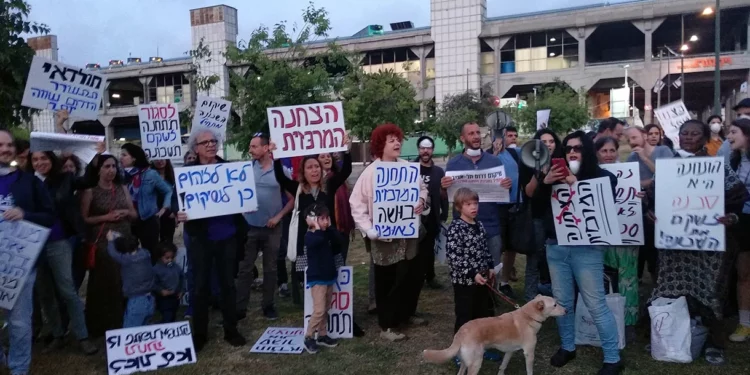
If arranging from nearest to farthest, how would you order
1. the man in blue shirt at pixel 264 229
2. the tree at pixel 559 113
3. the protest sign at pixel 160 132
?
1. the man in blue shirt at pixel 264 229
2. the protest sign at pixel 160 132
3. the tree at pixel 559 113

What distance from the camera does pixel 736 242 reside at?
5418 mm

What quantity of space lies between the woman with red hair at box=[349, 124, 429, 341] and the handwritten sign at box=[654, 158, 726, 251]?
2222 millimetres

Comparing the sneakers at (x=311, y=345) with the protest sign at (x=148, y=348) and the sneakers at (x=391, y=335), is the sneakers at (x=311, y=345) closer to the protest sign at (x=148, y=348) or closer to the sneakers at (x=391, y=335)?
the sneakers at (x=391, y=335)

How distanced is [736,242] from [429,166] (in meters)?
3.21

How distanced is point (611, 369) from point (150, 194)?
5243 millimetres

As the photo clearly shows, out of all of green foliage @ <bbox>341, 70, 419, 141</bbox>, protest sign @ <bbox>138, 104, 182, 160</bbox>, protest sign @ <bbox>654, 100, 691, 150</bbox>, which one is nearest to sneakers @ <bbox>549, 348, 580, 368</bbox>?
protest sign @ <bbox>654, 100, 691, 150</bbox>

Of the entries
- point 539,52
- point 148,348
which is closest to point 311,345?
point 148,348

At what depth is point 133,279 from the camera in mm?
5668

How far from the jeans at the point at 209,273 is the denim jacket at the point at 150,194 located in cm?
135

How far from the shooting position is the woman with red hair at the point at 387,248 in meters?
5.69

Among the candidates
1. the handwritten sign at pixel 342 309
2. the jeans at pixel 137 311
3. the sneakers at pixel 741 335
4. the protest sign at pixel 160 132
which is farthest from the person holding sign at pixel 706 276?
the protest sign at pixel 160 132

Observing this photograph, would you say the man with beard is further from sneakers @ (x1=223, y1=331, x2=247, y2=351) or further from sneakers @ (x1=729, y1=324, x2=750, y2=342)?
sneakers @ (x1=729, y1=324, x2=750, y2=342)

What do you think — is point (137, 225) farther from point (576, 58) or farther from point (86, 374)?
point (576, 58)

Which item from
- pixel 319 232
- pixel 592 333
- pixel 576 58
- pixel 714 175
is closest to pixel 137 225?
pixel 319 232
